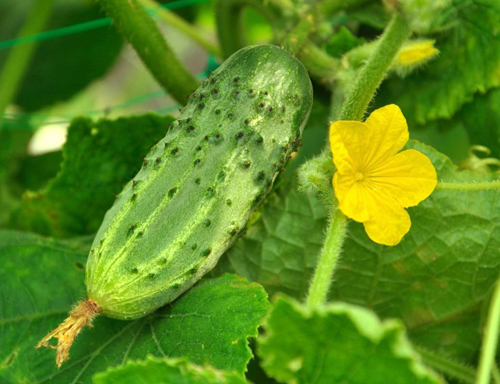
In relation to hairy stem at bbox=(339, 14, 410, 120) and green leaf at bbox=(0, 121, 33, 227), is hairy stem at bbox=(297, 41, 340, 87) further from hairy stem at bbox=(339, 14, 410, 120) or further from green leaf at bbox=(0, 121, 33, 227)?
green leaf at bbox=(0, 121, 33, 227)

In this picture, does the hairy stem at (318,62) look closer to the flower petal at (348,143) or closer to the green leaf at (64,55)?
the flower petal at (348,143)

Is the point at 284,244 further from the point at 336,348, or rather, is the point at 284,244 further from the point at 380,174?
the point at 336,348

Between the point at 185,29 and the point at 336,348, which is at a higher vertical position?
the point at 336,348

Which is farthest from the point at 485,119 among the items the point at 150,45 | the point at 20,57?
the point at 20,57

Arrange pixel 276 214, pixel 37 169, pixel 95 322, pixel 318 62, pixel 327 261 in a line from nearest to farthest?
1. pixel 327 261
2. pixel 95 322
3. pixel 276 214
4. pixel 318 62
5. pixel 37 169

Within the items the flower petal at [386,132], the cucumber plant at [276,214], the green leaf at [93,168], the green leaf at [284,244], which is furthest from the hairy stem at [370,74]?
the green leaf at [93,168]

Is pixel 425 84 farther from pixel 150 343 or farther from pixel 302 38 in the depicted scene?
pixel 150 343

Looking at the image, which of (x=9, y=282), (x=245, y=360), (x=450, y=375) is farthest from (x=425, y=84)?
(x=9, y=282)
